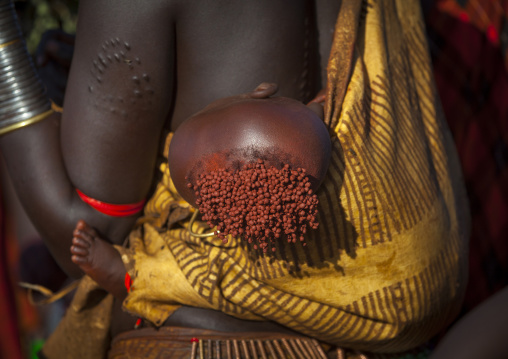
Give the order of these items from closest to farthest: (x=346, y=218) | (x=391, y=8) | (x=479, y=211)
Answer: (x=346, y=218) → (x=391, y=8) → (x=479, y=211)

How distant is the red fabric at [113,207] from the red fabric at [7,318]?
0.24 m

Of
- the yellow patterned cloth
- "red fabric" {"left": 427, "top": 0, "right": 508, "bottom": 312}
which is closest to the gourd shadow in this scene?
the yellow patterned cloth

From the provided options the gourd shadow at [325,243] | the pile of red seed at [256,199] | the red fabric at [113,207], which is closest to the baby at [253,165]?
the pile of red seed at [256,199]

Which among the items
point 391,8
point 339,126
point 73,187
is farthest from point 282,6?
point 73,187

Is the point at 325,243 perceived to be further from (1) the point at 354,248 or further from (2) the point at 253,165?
(2) the point at 253,165

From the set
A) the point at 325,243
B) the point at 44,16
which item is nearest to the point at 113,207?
the point at 325,243

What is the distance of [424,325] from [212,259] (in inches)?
24.0

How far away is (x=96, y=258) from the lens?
4.20 feet

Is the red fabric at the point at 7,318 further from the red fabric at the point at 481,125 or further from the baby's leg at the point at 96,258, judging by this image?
the red fabric at the point at 481,125

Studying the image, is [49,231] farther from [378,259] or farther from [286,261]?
[378,259]

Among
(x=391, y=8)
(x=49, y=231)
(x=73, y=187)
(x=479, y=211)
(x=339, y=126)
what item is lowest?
(x=479, y=211)

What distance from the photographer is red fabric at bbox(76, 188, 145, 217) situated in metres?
1.29

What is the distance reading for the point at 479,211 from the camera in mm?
2145

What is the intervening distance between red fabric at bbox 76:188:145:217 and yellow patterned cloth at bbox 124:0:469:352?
0.15 feet
